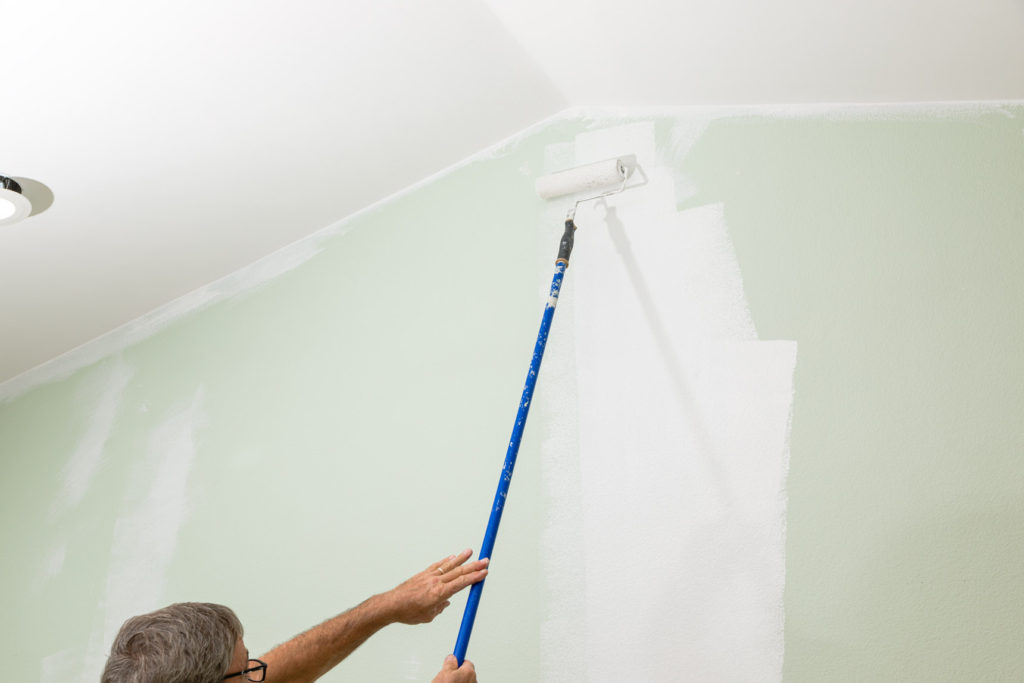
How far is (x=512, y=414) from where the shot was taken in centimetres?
176

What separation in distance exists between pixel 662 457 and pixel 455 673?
569mm

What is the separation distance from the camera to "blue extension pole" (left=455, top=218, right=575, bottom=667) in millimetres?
1377

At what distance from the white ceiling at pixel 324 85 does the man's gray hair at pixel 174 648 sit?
110 cm

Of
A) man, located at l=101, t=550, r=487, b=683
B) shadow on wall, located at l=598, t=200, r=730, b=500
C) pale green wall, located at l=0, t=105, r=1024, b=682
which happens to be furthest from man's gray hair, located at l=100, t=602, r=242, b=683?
shadow on wall, located at l=598, t=200, r=730, b=500

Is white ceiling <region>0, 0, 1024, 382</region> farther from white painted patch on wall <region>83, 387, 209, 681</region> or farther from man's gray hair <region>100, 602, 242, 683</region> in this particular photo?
man's gray hair <region>100, 602, 242, 683</region>

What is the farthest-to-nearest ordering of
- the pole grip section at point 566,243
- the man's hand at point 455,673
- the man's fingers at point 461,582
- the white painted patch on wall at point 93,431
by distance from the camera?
→ the white painted patch on wall at point 93,431
the pole grip section at point 566,243
the man's fingers at point 461,582
the man's hand at point 455,673

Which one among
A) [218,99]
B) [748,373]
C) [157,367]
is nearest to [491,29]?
[218,99]

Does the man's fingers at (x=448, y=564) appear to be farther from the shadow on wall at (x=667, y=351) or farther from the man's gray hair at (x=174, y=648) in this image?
the shadow on wall at (x=667, y=351)

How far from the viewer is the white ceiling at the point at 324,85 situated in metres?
1.49

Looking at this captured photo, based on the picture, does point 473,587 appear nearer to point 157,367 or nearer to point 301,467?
point 301,467

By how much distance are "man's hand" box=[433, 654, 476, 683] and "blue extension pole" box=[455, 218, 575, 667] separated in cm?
6

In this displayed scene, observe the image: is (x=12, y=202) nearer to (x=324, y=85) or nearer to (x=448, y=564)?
(x=324, y=85)

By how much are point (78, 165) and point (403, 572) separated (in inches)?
45.8

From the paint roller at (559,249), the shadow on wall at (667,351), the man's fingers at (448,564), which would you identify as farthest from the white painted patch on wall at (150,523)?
the shadow on wall at (667,351)
